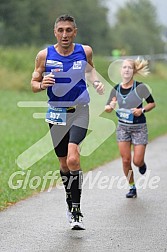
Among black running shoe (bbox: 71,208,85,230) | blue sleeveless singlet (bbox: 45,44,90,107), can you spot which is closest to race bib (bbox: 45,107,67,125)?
Result: blue sleeveless singlet (bbox: 45,44,90,107)

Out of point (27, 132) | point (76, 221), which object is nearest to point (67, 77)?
point (76, 221)

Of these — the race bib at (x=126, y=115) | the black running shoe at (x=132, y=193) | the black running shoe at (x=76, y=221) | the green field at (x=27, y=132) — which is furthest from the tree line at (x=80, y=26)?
the black running shoe at (x=76, y=221)

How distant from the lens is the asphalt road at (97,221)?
7.41 meters

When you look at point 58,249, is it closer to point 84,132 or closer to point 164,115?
point 84,132

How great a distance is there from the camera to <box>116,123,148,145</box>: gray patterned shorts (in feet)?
35.0

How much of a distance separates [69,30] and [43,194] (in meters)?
3.25

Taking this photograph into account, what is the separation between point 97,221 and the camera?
8664mm

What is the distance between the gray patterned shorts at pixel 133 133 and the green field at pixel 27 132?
1.94 ft

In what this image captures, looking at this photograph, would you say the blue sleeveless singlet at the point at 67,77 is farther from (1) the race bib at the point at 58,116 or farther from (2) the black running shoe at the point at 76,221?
(2) the black running shoe at the point at 76,221

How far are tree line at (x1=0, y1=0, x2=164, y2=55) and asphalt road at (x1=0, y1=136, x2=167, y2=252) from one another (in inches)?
1944

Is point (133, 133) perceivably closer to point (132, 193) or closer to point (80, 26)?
point (132, 193)

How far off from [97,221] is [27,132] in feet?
36.6

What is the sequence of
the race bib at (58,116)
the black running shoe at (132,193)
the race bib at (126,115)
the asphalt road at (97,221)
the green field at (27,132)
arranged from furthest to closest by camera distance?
the green field at (27,132), the race bib at (126,115), the black running shoe at (132,193), the race bib at (58,116), the asphalt road at (97,221)

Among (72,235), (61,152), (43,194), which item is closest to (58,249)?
(72,235)
